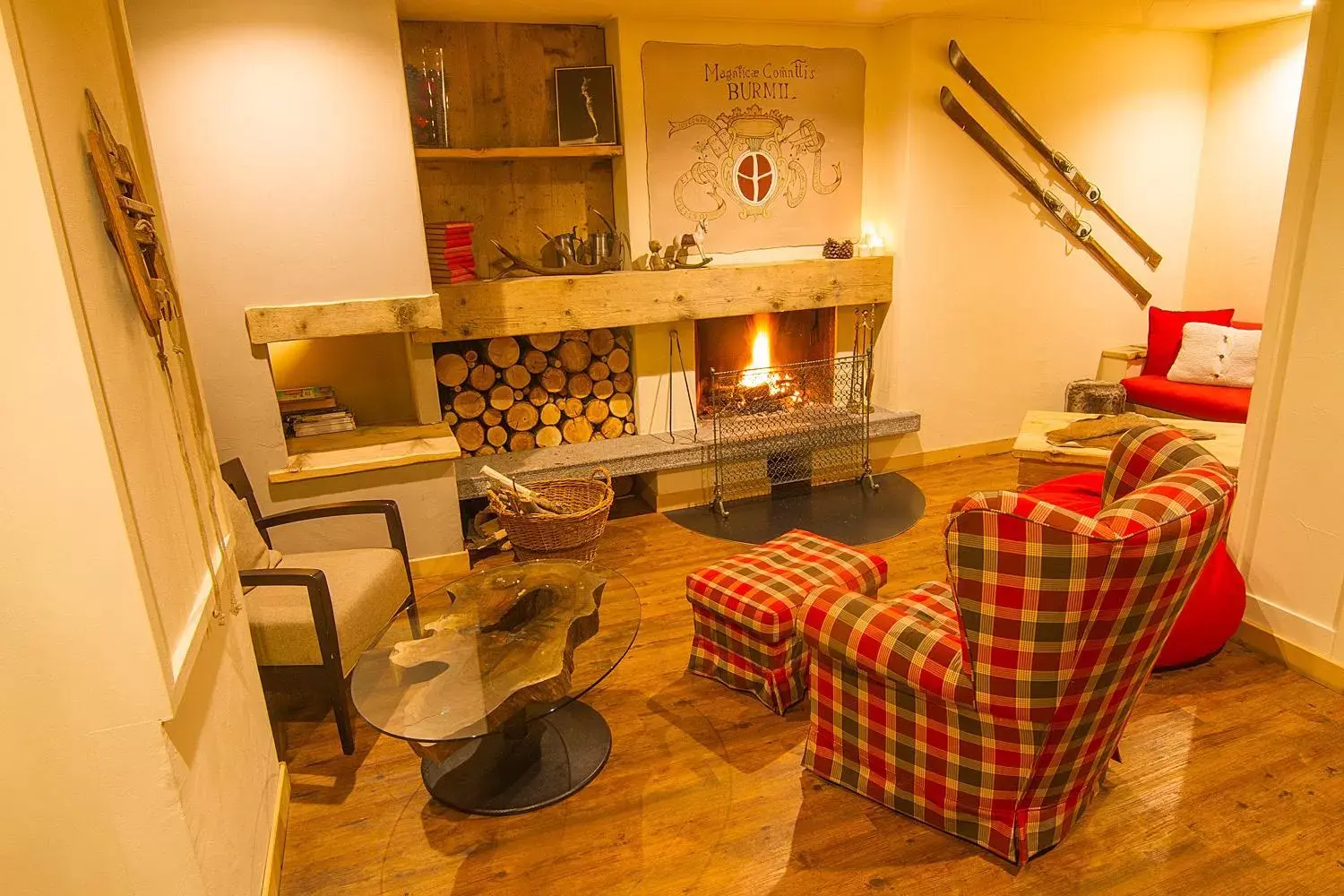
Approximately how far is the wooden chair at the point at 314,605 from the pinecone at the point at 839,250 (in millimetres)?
2752

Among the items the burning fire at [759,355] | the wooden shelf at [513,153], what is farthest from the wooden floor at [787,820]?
the wooden shelf at [513,153]

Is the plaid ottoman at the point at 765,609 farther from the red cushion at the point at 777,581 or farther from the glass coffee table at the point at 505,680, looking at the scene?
the glass coffee table at the point at 505,680

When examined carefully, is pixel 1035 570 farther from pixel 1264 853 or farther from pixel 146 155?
pixel 146 155

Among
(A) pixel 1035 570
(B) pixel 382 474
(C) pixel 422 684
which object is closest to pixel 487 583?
(C) pixel 422 684

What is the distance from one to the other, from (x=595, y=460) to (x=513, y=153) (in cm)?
147

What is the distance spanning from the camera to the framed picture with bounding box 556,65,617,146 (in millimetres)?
3705

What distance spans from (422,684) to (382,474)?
1496mm

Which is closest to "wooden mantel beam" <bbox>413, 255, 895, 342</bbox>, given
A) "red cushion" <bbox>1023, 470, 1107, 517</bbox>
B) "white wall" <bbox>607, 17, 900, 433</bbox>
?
"white wall" <bbox>607, 17, 900, 433</bbox>

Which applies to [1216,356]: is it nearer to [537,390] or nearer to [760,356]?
[760,356]

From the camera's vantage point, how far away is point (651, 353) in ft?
13.5

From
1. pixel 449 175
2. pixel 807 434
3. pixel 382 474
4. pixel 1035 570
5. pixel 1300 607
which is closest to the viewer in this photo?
pixel 1035 570

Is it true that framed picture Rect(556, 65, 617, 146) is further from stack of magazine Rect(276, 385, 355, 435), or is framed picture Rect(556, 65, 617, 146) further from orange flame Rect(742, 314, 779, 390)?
stack of magazine Rect(276, 385, 355, 435)

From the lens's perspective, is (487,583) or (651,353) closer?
(487,583)

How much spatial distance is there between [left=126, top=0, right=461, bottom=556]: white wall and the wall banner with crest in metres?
1.36
